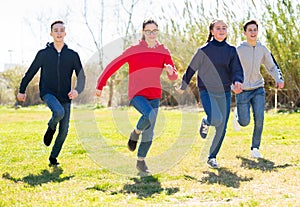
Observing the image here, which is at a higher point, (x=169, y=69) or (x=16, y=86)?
(x=169, y=69)

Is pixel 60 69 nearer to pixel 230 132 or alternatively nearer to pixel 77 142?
pixel 77 142

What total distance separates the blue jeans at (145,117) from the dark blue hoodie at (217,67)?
682mm

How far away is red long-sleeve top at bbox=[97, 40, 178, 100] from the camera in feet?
17.5

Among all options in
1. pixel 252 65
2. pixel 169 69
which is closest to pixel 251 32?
pixel 252 65

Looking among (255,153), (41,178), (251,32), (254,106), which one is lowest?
(41,178)

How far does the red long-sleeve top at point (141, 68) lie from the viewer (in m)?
5.32

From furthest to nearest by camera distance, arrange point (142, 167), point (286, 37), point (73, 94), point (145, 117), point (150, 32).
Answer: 1. point (286, 37)
2. point (73, 94)
3. point (142, 167)
4. point (150, 32)
5. point (145, 117)

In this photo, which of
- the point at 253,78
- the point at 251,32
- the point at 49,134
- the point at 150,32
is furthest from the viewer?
the point at 253,78

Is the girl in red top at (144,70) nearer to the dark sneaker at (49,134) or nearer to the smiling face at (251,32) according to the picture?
the dark sneaker at (49,134)

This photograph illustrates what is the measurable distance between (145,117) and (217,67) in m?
1.13

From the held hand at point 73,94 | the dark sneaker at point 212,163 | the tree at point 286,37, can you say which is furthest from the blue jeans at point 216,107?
the tree at point 286,37

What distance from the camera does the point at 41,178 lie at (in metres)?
5.04

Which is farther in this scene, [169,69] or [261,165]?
[261,165]

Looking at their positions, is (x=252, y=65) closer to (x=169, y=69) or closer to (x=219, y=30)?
(x=219, y=30)
